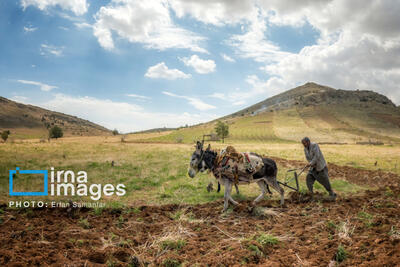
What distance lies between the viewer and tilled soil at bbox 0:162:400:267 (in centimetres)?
490

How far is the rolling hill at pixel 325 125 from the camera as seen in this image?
81.2m

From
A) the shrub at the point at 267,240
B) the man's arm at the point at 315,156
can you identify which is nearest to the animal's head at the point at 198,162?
the shrub at the point at 267,240

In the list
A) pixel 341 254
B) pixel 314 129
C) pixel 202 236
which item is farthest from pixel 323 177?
pixel 314 129

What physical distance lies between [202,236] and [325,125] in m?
111

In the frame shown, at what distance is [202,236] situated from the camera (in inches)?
255

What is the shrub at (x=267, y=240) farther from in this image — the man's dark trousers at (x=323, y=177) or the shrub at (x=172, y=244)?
the man's dark trousers at (x=323, y=177)

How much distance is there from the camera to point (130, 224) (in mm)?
7410

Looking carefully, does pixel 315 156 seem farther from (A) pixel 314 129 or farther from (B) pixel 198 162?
(A) pixel 314 129

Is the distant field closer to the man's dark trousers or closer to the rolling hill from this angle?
the rolling hill

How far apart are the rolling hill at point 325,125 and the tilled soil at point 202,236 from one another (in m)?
67.5

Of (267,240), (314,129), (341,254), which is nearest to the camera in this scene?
(341,254)

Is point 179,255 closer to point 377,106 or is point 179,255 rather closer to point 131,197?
point 131,197

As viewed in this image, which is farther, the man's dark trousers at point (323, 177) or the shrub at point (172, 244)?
the man's dark trousers at point (323, 177)

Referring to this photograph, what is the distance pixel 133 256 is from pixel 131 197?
668cm
